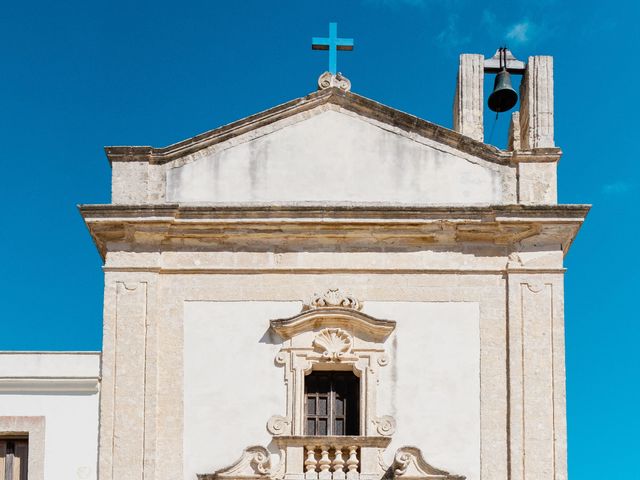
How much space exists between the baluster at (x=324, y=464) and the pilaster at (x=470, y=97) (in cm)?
453

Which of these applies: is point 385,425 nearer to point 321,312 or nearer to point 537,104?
point 321,312

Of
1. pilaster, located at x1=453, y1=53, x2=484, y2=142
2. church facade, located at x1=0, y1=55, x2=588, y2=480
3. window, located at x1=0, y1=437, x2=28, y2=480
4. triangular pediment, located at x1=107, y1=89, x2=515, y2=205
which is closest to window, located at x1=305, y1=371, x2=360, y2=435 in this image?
church facade, located at x1=0, y1=55, x2=588, y2=480

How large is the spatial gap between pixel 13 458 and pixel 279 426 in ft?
10.9

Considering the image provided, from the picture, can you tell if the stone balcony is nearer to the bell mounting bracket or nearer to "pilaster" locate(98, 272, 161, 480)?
"pilaster" locate(98, 272, 161, 480)

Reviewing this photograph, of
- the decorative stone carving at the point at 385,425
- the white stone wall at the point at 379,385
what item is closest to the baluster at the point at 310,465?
the white stone wall at the point at 379,385

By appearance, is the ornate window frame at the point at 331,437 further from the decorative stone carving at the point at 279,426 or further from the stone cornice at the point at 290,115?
the stone cornice at the point at 290,115

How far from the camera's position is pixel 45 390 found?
1639cm

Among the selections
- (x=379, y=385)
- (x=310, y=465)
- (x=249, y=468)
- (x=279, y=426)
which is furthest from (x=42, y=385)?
(x=379, y=385)

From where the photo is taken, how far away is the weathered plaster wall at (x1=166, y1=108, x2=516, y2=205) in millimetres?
16734

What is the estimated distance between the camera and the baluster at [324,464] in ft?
50.9

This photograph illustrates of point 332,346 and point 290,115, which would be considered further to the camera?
point 290,115

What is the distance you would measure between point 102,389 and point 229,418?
155 centimetres

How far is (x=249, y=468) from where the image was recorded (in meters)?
15.6

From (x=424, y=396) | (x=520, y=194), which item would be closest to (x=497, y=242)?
(x=520, y=194)
